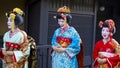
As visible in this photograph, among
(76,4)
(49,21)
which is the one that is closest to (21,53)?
(49,21)

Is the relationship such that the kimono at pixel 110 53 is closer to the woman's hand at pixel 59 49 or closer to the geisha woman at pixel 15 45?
the woman's hand at pixel 59 49

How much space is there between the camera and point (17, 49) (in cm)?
539

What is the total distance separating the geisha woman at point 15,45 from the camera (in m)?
5.36

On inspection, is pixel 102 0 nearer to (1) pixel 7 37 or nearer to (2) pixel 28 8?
(2) pixel 28 8

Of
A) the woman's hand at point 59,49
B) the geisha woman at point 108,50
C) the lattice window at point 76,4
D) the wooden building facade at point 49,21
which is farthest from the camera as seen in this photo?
the lattice window at point 76,4

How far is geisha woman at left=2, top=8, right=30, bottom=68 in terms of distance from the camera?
5.36 metres

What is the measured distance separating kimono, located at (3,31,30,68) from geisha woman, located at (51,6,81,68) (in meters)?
0.60

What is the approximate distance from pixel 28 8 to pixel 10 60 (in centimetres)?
301

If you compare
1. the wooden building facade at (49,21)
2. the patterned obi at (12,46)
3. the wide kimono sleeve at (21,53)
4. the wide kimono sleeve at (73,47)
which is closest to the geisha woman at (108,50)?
the wide kimono sleeve at (73,47)

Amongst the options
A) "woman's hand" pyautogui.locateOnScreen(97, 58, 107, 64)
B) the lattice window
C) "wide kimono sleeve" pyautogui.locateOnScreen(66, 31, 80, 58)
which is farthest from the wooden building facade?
"woman's hand" pyautogui.locateOnScreen(97, 58, 107, 64)

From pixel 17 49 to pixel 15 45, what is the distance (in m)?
0.07

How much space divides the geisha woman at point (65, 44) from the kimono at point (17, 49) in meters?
0.60

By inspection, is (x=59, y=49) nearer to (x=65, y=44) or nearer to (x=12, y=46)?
(x=65, y=44)

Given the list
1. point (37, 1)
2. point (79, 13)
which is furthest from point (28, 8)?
point (79, 13)
